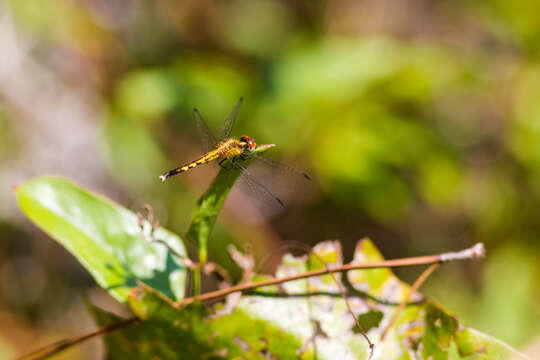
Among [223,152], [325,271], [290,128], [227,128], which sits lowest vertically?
[325,271]

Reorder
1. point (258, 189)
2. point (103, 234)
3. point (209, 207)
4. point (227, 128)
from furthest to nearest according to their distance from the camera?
point (227, 128), point (258, 189), point (103, 234), point (209, 207)

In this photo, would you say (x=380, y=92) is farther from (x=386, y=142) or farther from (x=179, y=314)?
(x=179, y=314)

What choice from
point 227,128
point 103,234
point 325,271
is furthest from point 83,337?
point 227,128

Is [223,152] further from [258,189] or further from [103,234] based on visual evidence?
[103,234]

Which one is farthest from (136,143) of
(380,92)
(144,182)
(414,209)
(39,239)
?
(414,209)

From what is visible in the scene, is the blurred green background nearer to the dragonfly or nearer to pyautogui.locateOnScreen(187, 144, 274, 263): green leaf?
the dragonfly

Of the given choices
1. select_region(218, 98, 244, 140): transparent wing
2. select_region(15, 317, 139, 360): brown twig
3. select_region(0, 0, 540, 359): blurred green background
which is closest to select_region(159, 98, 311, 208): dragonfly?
select_region(218, 98, 244, 140): transparent wing
